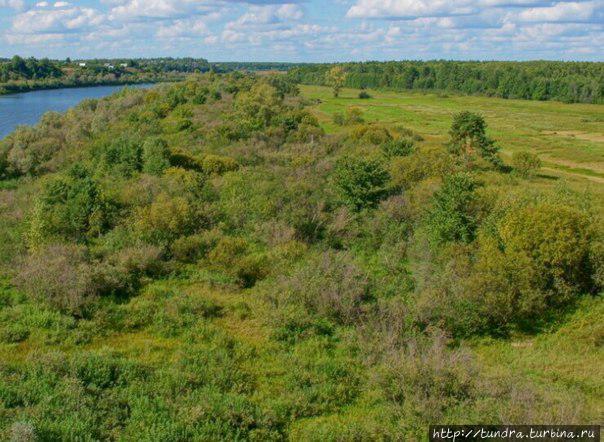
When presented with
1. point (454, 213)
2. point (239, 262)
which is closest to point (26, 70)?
point (239, 262)

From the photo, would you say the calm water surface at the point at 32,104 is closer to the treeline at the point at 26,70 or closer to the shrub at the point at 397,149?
the treeline at the point at 26,70

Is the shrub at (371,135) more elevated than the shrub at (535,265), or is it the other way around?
the shrub at (371,135)

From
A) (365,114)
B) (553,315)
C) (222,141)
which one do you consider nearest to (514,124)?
(365,114)

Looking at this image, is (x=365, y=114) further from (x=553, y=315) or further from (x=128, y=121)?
(x=553, y=315)

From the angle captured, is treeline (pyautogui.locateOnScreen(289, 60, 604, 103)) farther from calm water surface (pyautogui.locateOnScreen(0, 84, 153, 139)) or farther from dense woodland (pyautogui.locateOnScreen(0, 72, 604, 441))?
dense woodland (pyautogui.locateOnScreen(0, 72, 604, 441))

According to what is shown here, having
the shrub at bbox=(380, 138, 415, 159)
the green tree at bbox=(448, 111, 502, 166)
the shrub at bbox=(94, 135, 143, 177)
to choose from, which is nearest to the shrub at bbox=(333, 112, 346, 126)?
the green tree at bbox=(448, 111, 502, 166)

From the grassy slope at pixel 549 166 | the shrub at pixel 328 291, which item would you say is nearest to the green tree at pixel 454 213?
the shrub at pixel 328 291

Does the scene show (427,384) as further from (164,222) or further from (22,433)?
(164,222)
